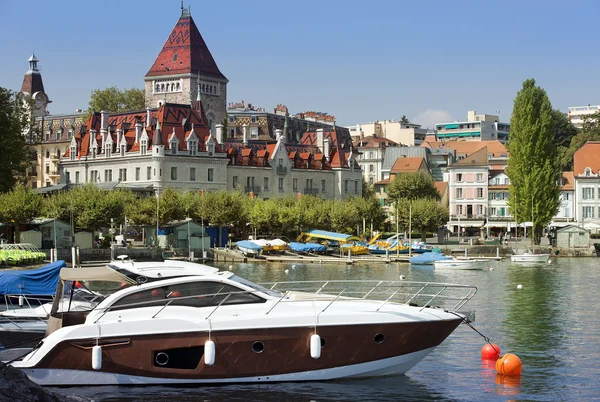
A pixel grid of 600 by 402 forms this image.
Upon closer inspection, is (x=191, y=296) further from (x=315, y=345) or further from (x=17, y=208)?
(x=17, y=208)

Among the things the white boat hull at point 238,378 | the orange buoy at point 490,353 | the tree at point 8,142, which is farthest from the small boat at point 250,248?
the white boat hull at point 238,378

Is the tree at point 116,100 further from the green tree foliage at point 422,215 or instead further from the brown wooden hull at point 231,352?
the brown wooden hull at point 231,352

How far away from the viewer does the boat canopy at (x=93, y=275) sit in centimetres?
2436

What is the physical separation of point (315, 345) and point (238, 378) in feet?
6.80

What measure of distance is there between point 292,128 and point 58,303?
135661 millimetres

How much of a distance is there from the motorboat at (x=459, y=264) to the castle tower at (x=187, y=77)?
193 ft

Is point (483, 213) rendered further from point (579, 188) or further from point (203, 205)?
point (203, 205)

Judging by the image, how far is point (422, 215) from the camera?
10875cm

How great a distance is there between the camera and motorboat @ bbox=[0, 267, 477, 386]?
2253 cm

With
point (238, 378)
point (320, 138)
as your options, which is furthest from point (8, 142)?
point (238, 378)

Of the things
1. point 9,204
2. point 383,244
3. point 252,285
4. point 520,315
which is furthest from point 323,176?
point 252,285

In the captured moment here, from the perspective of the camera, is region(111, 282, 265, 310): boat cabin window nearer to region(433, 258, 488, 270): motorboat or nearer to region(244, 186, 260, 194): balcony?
region(433, 258, 488, 270): motorboat

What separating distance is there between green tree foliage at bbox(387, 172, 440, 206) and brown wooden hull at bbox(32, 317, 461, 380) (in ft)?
343

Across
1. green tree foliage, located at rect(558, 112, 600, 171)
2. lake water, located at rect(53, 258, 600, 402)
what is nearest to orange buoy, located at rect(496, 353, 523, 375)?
lake water, located at rect(53, 258, 600, 402)
